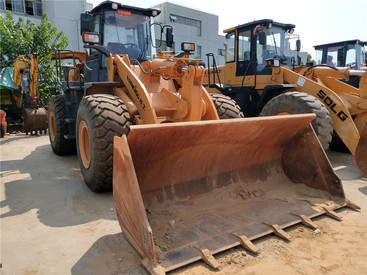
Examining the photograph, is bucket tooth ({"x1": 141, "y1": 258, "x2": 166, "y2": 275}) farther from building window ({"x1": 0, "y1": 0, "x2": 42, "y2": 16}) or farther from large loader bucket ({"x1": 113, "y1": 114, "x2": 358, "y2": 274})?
building window ({"x1": 0, "y1": 0, "x2": 42, "y2": 16})

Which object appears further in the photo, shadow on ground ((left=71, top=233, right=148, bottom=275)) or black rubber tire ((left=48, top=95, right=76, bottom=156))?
black rubber tire ((left=48, top=95, right=76, bottom=156))

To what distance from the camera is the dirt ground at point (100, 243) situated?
2422mm

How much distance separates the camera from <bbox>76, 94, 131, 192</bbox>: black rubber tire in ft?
12.3

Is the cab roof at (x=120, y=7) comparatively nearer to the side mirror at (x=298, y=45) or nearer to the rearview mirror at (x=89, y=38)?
the rearview mirror at (x=89, y=38)

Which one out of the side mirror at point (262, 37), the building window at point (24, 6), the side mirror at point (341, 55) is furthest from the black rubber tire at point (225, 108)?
the building window at point (24, 6)

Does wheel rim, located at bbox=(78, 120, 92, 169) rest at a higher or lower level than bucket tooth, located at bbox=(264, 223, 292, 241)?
higher

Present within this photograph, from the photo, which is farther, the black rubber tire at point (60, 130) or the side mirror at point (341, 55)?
the side mirror at point (341, 55)

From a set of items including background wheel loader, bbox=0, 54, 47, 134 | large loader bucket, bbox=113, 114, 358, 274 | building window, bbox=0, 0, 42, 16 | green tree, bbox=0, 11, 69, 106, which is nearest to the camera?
large loader bucket, bbox=113, 114, 358, 274

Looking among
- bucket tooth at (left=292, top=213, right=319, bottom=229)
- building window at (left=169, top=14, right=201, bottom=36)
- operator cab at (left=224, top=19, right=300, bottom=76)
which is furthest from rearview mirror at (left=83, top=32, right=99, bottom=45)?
building window at (left=169, top=14, right=201, bottom=36)

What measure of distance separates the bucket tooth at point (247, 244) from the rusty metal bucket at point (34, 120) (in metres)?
9.11

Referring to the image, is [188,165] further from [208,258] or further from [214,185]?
[208,258]

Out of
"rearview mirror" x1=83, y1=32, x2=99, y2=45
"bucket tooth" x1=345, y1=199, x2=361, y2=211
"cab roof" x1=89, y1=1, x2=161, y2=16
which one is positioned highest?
"cab roof" x1=89, y1=1, x2=161, y2=16

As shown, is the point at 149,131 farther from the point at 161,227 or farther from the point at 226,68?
the point at 226,68

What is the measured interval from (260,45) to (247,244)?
590 centimetres
